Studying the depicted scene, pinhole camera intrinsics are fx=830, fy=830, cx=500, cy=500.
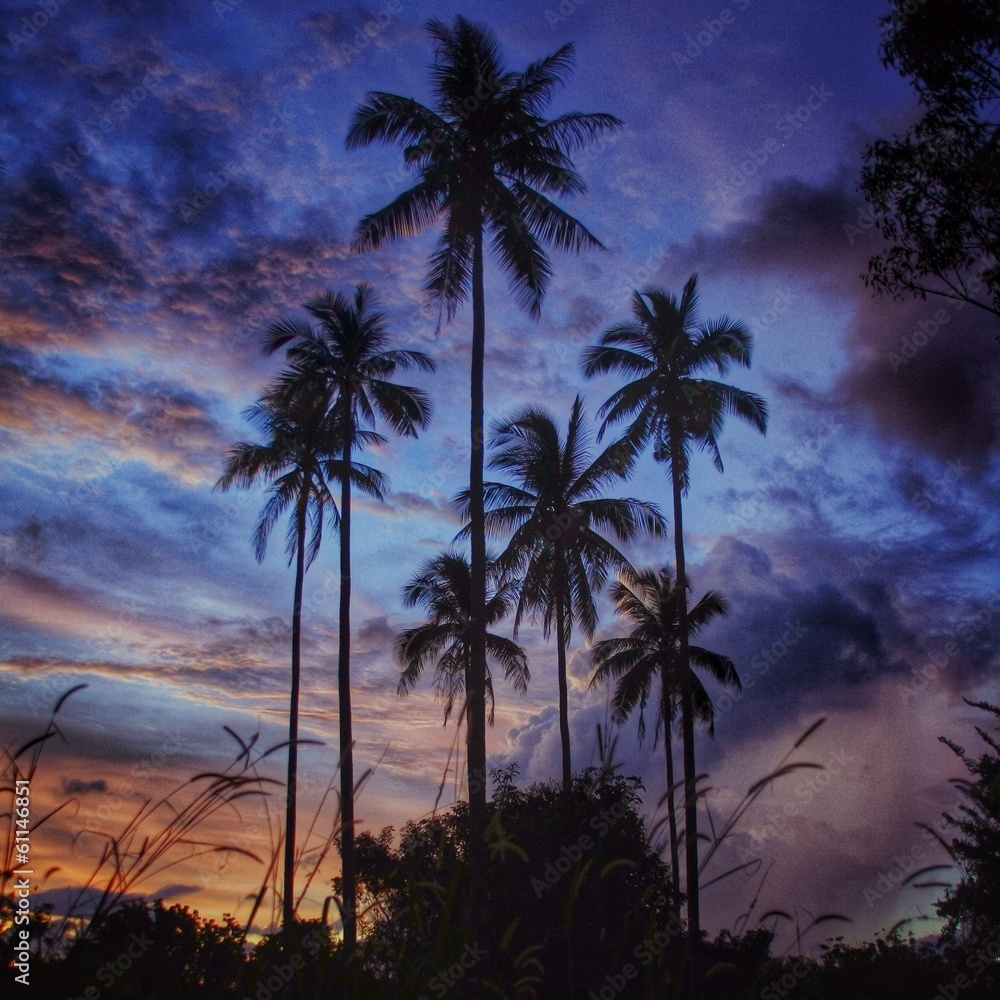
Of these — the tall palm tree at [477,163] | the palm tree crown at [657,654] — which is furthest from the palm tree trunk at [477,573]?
the palm tree crown at [657,654]

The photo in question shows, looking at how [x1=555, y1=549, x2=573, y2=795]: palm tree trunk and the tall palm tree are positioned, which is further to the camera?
[x1=555, y1=549, x2=573, y2=795]: palm tree trunk

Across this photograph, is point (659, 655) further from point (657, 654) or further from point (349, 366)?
point (349, 366)

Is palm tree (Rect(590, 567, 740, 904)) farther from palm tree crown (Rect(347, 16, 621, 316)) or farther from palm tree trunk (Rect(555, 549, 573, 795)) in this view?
palm tree crown (Rect(347, 16, 621, 316))

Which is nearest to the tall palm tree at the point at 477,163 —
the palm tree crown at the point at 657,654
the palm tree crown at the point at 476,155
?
the palm tree crown at the point at 476,155

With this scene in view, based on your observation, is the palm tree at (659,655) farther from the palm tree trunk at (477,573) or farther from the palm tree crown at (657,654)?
the palm tree trunk at (477,573)

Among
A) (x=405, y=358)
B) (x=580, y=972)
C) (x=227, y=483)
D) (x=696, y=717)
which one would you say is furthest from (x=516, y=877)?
(x=227, y=483)

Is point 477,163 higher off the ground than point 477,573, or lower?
higher

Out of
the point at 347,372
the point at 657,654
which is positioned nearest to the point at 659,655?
the point at 657,654

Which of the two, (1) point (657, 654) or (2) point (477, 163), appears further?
(1) point (657, 654)

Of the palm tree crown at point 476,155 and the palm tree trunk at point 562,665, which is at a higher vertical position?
the palm tree crown at point 476,155

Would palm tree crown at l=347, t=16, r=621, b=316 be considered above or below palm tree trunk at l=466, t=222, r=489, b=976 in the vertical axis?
above

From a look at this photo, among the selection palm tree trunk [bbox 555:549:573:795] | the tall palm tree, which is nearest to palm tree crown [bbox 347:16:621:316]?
the tall palm tree

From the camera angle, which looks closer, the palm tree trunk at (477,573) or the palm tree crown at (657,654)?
the palm tree trunk at (477,573)

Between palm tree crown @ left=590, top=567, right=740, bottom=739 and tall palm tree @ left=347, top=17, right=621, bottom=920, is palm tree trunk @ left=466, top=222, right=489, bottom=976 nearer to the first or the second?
tall palm tree @ left=347, top=17, right=621, bottom=920
